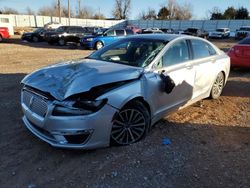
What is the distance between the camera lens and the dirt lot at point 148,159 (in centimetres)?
316

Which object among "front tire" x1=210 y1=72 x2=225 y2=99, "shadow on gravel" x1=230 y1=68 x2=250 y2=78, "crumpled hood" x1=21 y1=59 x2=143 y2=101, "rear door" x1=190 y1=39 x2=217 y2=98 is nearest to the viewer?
"crumpled hood" x1=21 y1=59 x2=143 y2=101

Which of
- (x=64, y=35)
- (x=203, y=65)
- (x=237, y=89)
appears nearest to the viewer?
(x=203, y=65)

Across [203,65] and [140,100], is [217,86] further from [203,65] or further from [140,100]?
[140,100]

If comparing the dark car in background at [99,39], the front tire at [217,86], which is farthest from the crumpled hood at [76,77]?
the dark car in background at [99,39]

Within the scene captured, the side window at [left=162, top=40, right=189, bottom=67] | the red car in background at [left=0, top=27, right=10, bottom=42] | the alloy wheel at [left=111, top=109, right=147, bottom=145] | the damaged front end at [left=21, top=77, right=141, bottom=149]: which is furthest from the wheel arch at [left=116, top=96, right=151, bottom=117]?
the red car in background at [left=0, top=27, right=10, bottom=42]

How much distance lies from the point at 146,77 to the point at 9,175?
2.26 metres

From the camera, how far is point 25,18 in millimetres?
53375

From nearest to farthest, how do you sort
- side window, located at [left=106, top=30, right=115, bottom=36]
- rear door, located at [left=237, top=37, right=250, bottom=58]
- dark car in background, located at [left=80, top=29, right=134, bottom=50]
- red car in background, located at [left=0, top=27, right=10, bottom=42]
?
rear door, located at [left=237, top=37, right=250, bottom=58]
dark car in background, located at [left=80, top=29, right=134, bottom=50]
side window, located at [left=106, top=30, right=115, bottom=36]
red car in background, located at [left=0, top=27, right=10, bottom=42]

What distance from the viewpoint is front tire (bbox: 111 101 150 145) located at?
3725 millimetres

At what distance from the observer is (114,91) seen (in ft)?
11.6

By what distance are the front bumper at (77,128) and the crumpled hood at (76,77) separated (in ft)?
0.97

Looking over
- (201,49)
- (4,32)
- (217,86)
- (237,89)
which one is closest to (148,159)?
(201,49)

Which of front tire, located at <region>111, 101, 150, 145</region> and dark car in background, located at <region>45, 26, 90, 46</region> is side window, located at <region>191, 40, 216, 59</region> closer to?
front tire, located at <region>111, 101, 150, 145</region>

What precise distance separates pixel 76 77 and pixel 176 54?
196 cm
